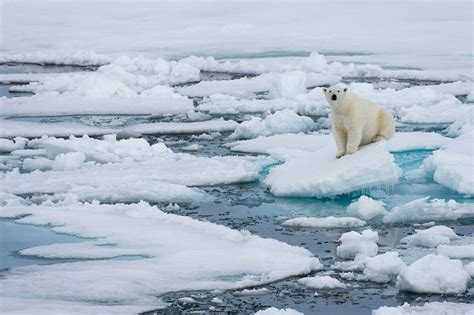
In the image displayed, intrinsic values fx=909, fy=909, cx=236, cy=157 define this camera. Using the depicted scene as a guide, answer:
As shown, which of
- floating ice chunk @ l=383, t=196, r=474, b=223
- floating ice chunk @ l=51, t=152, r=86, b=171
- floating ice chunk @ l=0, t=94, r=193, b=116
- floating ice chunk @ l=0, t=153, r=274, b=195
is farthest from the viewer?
floating ice chunk @ l=0, t=94, r=193, b=116

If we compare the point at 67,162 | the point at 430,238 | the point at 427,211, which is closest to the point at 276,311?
the point at 430,238

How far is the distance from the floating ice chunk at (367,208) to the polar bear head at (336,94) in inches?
35.7

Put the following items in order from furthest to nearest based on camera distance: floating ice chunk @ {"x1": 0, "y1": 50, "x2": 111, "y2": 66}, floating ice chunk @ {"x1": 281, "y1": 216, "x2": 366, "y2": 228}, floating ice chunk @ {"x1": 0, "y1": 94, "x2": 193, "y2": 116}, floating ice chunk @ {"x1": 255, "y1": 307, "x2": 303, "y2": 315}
→ floating ice chunk @ {"x1": 0, "y1": 50, "x2": 111, "y2": 66} → floating ice chunk @ {"x1": 0, "y1": 94, "x2": 193, "y2": 116} → floating ice chunk @ {"x1": 281, "y1": 216, "x2": 366, "y2": 228} → floating ice chunk @ {"x1": 255, "y1": 307, "x2": 303, "y2": 315}

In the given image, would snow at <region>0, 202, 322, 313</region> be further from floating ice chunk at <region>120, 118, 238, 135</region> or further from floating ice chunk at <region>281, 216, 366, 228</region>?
floating ice chunk at <region>120, 118, 238, 135</region>

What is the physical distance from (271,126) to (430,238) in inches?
174

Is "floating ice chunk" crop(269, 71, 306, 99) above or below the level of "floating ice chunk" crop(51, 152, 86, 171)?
above

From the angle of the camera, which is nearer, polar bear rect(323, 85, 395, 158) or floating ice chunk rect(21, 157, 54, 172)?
polar bear rect(323, 85, 395, 158)

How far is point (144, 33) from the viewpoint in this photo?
21094 millimetres

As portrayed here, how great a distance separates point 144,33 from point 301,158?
13.8 m

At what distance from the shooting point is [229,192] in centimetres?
772

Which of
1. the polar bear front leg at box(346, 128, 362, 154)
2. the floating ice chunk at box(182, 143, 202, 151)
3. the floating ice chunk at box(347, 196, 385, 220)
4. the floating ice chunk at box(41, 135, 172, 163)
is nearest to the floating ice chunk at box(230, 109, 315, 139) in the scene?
the floating ice chunk at box(182, 143, 202, 151)

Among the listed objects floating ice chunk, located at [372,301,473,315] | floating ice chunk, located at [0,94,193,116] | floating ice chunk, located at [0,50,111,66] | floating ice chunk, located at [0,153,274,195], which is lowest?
floating ice chunk, located at [372,301,473,315]

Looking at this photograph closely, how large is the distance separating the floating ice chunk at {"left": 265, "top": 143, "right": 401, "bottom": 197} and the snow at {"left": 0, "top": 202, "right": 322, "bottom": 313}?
1.17 metres

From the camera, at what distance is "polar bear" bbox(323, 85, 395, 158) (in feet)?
24.1
